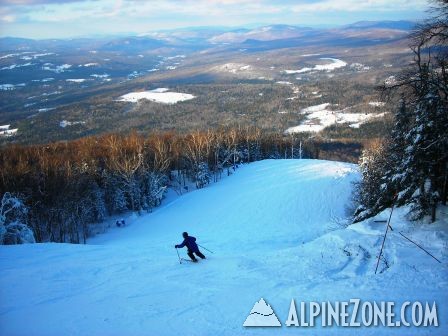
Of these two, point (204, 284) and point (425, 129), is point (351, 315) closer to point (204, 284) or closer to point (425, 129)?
point (204, 284)

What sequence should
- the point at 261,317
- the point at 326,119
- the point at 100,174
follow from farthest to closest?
1. the point at 326,119
2. the point at 100,174
3. the point at 261,317

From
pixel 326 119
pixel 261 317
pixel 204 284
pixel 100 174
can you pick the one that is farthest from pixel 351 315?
pixel 326 119

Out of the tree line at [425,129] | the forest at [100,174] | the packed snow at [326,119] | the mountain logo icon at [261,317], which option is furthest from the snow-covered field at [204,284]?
the packed snow at [326,119]

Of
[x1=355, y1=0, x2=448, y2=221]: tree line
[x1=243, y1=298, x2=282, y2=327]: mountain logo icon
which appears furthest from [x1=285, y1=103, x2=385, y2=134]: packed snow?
[x1=243, y1=298, x2=282, y2=327]: mountain logo icon

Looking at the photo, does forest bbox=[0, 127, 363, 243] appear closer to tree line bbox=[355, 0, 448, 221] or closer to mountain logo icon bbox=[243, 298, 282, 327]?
mountain logo icon bbox=[243, 298, 282, 327]

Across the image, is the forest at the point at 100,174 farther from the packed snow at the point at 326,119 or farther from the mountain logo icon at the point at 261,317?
the packed snow at the point at 326,119

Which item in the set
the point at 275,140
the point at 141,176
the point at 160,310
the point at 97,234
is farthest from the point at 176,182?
the point at 160,310
